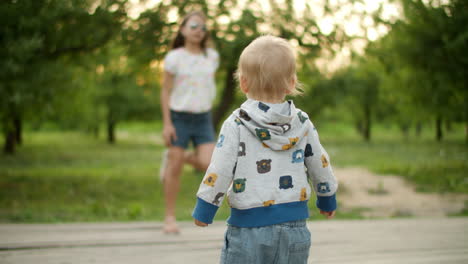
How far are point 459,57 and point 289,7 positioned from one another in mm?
3129

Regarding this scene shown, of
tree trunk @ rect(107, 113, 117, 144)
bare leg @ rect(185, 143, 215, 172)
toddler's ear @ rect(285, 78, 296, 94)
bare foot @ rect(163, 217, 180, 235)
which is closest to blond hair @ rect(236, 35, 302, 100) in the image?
toddler's ear @ rect(285, 78, 296, 94)

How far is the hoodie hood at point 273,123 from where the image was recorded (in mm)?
1750

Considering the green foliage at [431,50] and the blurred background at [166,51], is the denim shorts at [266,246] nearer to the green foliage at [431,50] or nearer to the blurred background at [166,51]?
the blurred background at [166,51]

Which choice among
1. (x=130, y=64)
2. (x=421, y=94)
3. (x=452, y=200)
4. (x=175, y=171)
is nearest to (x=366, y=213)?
(x=452, y=200)

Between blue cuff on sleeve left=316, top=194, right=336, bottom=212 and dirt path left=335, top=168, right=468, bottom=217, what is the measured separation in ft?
13.7

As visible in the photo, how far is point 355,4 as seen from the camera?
7.74 metres

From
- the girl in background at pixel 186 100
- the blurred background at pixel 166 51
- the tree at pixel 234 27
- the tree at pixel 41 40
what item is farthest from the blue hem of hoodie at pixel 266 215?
the tree at pixel 234 27

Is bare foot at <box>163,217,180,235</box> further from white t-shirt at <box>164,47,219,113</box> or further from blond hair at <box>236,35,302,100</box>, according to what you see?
blond hair at <box>236,35,302,100</box>

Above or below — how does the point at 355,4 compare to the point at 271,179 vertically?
above

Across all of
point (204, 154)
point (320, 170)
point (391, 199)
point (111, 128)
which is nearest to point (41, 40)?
point (204, 154)

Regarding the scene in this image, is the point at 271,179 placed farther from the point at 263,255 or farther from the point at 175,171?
the point at 175,171

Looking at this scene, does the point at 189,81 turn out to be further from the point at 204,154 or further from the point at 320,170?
the point at 320,170

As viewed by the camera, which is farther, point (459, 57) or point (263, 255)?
point (459, 57)

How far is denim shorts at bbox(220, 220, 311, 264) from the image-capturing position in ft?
5.69
